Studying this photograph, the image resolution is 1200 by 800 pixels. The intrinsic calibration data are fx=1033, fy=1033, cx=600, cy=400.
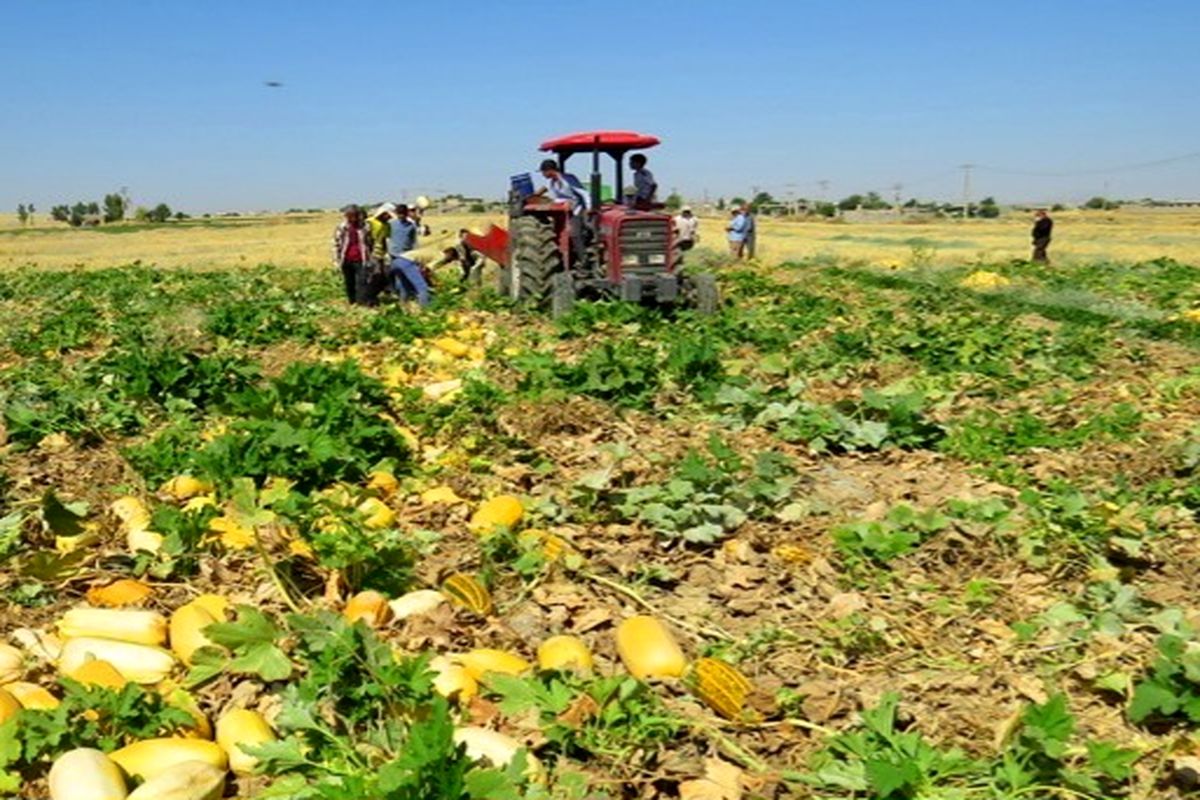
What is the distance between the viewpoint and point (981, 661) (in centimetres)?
396

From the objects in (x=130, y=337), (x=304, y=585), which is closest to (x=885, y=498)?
(x=304, y=585)

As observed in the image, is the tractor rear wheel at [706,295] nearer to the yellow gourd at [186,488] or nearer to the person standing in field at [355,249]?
the person standing in field at [355,249]

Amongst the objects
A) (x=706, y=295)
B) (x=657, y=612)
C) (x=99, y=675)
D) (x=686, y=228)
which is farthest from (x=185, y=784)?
(x=686, y=228)

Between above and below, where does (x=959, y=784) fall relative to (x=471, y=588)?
below

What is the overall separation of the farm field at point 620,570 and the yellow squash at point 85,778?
0.38 feet

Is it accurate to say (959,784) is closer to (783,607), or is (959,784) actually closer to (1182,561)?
(783,607)

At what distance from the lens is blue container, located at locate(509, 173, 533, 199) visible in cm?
1422

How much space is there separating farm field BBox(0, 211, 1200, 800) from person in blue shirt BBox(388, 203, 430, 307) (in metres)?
5.01

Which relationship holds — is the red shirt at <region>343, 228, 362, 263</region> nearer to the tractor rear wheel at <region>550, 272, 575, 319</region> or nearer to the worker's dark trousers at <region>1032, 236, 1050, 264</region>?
the tractor rear wheel at <region>550, 272, 575, 319</region>

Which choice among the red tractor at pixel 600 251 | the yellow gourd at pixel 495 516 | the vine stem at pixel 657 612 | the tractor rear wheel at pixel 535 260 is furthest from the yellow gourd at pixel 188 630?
the tractor rear wheel at pixel 535 260

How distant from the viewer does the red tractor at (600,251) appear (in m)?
12.9

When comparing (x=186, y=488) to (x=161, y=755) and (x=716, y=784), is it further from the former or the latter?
(x=716, y=784)

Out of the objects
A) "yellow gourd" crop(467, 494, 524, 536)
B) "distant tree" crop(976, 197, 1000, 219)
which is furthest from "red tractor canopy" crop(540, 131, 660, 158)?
"distant tree" crop(976, 197, 1000, 219)

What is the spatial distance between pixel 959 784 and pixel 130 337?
971cm
